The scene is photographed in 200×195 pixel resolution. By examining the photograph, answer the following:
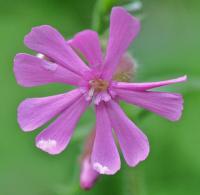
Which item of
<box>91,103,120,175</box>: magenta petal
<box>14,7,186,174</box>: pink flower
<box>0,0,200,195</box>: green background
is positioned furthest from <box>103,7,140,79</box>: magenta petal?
<box>0,0,200,195</box>: green background

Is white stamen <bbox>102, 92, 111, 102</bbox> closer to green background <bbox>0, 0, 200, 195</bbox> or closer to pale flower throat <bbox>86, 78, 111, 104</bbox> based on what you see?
pale flower throat <bbox>86, 78, 111, 104</bbox>

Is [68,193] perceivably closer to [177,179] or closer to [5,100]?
[177,179]

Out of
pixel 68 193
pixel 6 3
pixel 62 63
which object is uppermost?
pixel 6 3

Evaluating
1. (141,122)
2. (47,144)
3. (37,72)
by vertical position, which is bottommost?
(141,122)

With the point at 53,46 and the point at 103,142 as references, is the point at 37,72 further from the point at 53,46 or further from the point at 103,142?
the point at 103,142

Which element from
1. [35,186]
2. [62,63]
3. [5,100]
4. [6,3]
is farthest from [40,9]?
[62,63]

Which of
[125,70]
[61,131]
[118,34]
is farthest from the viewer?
[125,70]

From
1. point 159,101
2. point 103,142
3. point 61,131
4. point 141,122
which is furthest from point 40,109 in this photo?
point 141,122
